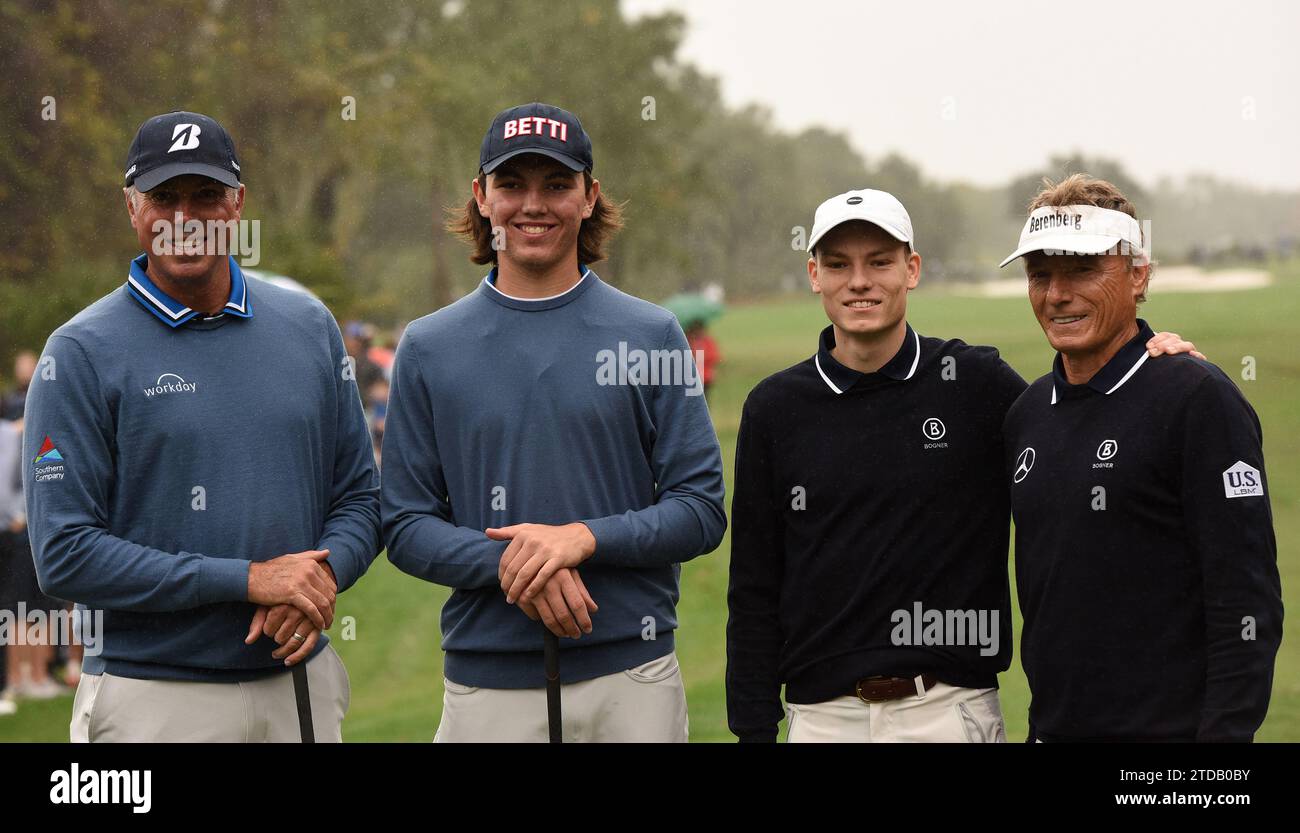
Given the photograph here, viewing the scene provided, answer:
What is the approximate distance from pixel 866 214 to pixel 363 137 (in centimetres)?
2929

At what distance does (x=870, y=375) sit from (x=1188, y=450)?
0.86 metres

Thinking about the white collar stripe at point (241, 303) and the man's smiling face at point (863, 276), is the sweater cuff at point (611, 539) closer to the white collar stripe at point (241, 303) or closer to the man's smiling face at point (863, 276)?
the man's smiling face at point (863, 276)

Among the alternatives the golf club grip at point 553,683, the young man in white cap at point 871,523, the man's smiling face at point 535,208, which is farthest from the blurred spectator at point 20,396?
the young man in white cap at point 871,523

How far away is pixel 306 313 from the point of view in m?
4.01

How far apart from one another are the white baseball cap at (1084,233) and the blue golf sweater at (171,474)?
189 cm

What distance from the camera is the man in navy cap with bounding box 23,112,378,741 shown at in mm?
3621

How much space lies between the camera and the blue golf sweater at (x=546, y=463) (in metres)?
3.74

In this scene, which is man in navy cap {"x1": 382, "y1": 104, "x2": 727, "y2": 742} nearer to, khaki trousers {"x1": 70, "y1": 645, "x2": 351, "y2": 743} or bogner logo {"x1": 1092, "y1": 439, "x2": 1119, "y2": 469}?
khaki trousers {"x1": 70, "y1": 645, "x2": 351, "y2": 743}

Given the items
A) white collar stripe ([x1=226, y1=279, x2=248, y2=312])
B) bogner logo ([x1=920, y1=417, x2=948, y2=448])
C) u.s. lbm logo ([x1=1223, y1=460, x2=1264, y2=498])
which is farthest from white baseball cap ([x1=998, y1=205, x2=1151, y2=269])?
white collar stripe ([x1=226, y1=279, x2=248, y2=312])

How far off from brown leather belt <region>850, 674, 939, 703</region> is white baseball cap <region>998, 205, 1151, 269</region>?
107cm

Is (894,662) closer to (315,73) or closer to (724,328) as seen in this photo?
(315,73)

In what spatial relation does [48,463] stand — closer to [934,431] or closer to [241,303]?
[241,303]

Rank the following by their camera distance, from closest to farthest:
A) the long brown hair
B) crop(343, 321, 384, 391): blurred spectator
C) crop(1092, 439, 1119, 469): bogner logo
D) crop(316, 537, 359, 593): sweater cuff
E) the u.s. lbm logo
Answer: the u.s. lbm logo, crop(1092, 439, 1119, 469): bogner logo, crop(316, 537, 359, 593): sweater cuff, the long brown hair, crop(343, 321, 384, 391): blurred spectator

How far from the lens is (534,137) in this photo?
3.82 meters
